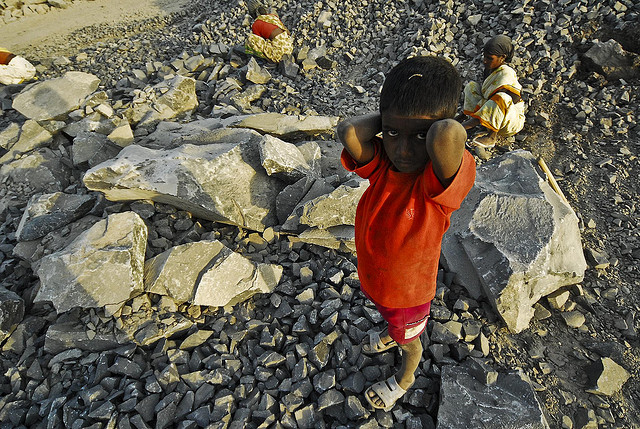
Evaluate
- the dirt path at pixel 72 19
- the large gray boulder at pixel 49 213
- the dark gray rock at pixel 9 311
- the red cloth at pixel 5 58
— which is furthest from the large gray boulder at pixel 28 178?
the dirt path at pixel 72 19

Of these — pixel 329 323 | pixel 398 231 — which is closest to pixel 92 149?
pixel 329 323

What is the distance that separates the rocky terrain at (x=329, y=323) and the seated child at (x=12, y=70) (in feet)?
1.86

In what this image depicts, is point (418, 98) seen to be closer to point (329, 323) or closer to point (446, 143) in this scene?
point (446, 143)

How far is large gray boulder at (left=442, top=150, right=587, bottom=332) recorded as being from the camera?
97.8 inches

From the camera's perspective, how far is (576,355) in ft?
7.99

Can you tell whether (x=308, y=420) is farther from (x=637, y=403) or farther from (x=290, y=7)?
(x=290, y=7)

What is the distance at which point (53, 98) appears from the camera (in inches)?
176

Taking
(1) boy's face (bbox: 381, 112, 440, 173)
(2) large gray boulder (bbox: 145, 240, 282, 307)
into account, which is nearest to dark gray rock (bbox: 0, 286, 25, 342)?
(2) large gray boulder (bbox: 145, 240, 282, 307)

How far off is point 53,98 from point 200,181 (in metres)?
2.93

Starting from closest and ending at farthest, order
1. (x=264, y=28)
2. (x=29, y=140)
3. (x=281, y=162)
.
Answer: (x=281, y=162), (x=29, y=140), (x=264, y=28)

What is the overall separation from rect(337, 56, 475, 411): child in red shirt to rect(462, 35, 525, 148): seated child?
9.62 feet

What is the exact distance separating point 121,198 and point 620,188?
460 centimetres

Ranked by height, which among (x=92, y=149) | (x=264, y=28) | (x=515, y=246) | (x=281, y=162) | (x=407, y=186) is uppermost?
(x=407, y=186)

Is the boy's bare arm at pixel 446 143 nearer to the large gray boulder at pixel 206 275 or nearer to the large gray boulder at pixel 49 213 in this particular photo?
the large gray boulder at pixel 206 275
